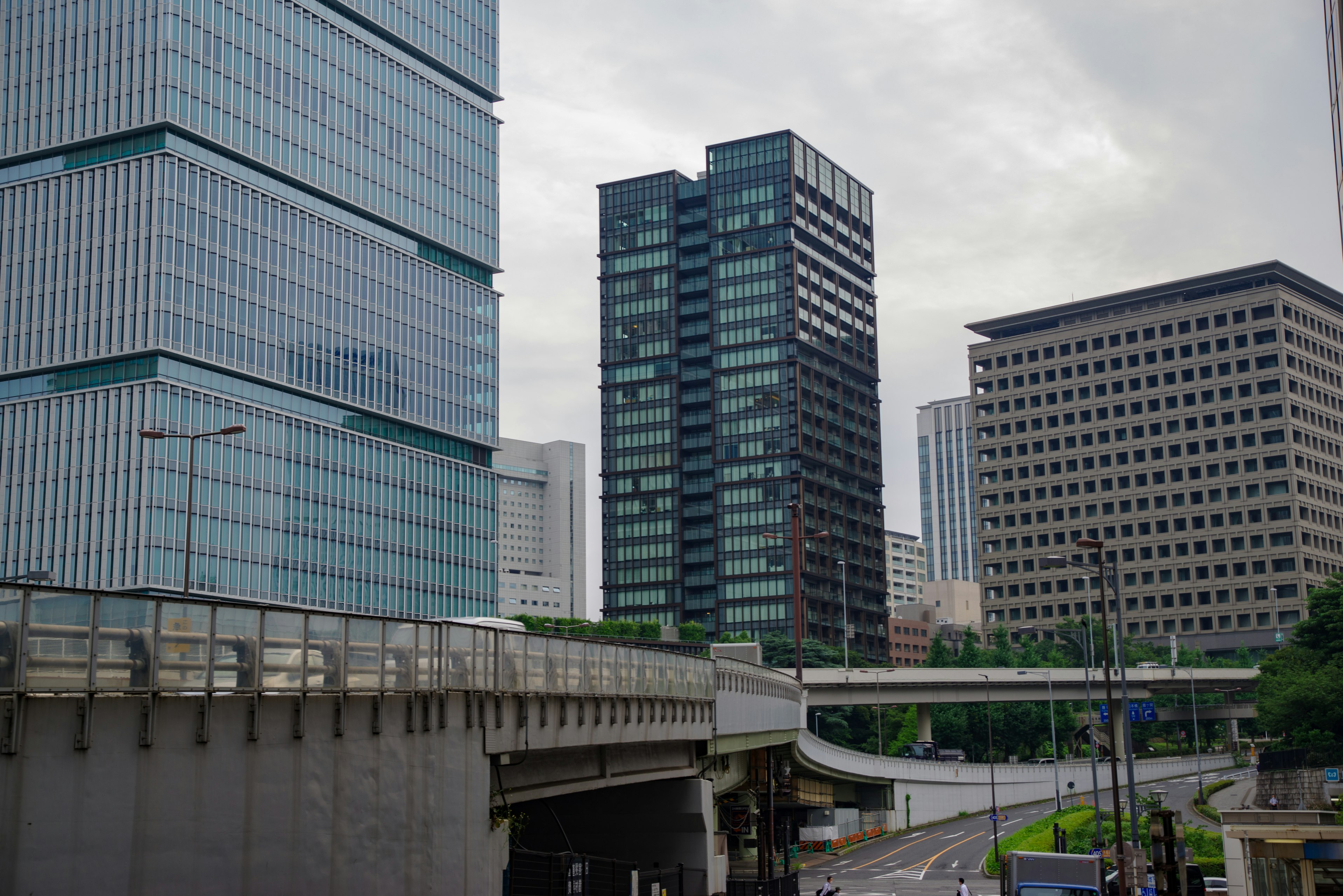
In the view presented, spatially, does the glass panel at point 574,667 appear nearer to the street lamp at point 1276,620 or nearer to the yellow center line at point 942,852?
the yellow center line at point 942,852

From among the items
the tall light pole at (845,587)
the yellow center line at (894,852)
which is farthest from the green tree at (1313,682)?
the tall light pole at (845,587)

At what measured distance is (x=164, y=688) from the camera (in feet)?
65.3

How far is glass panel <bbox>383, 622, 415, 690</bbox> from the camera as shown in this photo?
24438mm

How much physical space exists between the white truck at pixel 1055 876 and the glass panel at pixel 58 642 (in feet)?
83.8

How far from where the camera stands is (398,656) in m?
24.8

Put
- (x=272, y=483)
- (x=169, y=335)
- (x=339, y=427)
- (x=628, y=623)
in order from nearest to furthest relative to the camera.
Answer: (x=169, y=335) → (x=272, y=483) → (x=339, y=427) → (x=628, y=623)

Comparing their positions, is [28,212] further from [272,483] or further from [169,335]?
[272,483]

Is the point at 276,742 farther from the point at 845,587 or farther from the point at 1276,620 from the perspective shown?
the point at 1276,620

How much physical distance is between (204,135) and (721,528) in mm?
96550

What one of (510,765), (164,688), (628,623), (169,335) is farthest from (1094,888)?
(628,623)

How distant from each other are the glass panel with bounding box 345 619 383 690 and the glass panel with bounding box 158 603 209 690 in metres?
3.17

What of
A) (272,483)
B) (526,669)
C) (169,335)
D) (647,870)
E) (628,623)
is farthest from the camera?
(628,623)

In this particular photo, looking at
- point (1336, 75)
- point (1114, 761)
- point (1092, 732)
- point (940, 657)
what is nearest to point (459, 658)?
point (1114, 761)

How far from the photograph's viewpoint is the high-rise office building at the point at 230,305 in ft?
344
